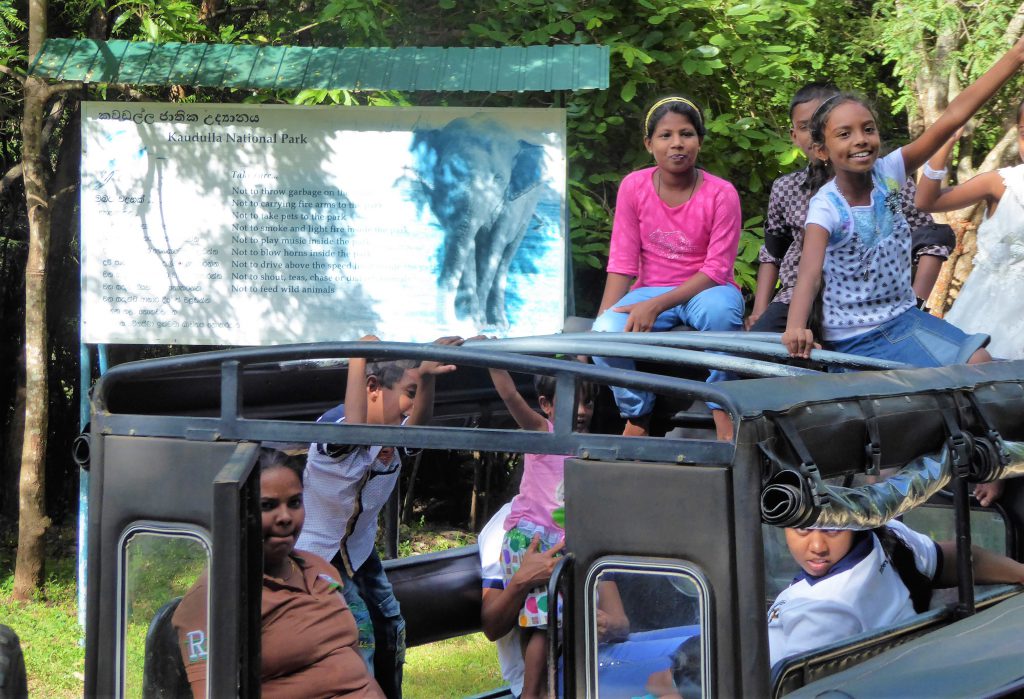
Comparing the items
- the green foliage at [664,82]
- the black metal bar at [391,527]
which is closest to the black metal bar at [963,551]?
the black metal bar at [391,527]

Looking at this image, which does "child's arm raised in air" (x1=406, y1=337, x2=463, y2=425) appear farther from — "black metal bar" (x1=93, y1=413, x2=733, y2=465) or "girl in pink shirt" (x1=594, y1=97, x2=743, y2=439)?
"girl in pink shirt" (x1=594, y1=97, x2=743, y2=439)

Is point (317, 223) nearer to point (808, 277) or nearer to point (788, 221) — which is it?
point (788, 221)

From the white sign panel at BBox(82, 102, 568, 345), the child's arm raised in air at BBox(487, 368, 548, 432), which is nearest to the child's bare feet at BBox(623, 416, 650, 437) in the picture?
the child's arm raised in air at BBox(487, 368, 548, 432)

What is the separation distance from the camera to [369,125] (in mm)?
5832

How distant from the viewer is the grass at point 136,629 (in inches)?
103

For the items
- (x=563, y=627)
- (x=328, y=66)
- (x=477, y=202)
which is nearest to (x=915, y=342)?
(x=563, y=627)

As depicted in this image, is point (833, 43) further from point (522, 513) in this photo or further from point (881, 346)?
point (522, 513)

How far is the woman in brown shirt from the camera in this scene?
2.83 m

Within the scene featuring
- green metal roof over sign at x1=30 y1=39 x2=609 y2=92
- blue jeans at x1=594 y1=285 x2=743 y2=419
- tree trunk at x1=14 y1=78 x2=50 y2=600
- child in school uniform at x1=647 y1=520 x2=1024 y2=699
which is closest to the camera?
child in school uniform at x1=647 y1=520 x2=1024 y2=699

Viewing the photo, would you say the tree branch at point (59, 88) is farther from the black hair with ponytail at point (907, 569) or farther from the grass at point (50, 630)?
the black hair with ponytail at point (907, 569)

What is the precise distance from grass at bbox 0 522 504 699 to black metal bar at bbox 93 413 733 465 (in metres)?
0.24

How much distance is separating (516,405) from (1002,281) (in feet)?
6.25

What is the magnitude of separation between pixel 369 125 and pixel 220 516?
371 cm

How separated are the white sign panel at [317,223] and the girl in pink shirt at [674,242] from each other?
48.2 inches
